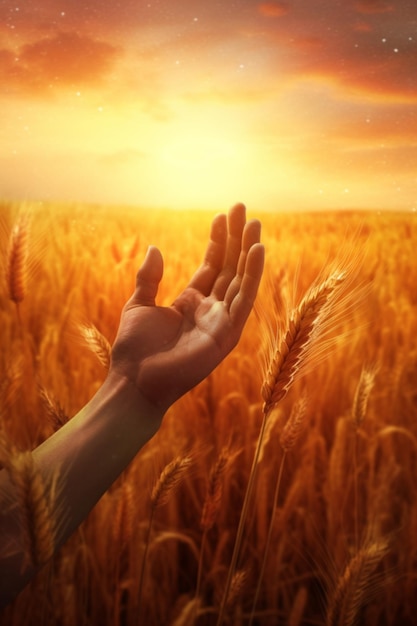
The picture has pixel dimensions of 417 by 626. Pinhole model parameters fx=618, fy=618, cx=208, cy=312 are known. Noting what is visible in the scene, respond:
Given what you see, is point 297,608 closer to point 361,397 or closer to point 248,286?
point 361,397

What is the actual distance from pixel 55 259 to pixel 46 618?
53cm

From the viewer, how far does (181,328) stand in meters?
0.79

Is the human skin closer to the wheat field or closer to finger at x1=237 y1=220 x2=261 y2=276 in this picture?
finger at x1=237 y1=220 x2=261 y2=276

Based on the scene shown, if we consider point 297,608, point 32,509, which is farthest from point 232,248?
point 297,608

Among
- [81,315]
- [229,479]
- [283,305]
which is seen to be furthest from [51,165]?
[229,479]

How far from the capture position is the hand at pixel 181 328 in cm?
74

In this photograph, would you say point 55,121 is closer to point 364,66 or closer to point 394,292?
point 364,66

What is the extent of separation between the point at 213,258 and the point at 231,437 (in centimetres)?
31

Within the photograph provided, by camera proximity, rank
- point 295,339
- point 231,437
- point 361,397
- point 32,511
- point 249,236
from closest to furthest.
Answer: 1. point 32,511
2. point 295,339
3. point 249,236
4. point 361,397
5. point 231,437

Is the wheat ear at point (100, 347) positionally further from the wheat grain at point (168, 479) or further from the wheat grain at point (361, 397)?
the wheat grain at point (361, 397)

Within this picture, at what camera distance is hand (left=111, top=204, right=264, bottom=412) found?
0.74 meters

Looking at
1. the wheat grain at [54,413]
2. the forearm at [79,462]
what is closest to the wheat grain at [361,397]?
the forearm at [79,462]

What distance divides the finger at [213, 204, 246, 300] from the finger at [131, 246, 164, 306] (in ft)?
0.27

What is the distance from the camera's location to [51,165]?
90cm
